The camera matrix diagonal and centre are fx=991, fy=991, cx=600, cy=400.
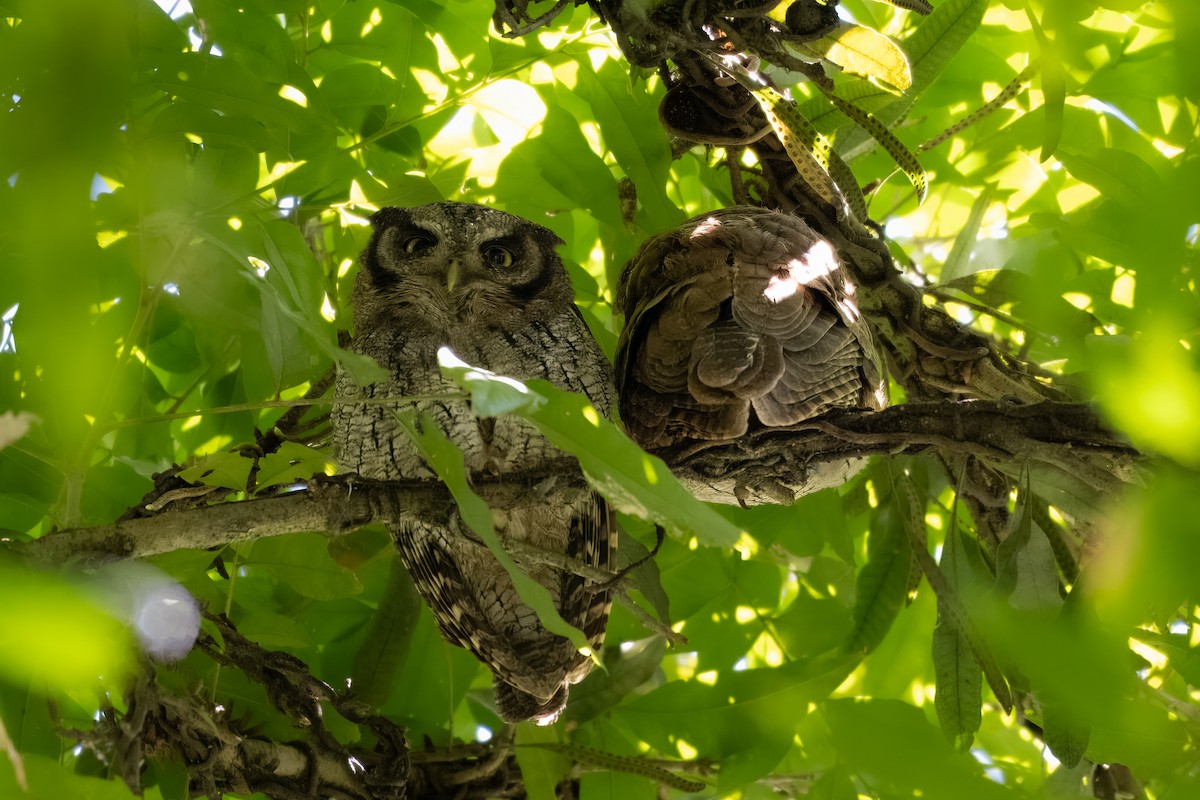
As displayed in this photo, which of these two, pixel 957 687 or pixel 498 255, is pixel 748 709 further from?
pixel 498 255

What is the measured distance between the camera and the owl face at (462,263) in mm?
1816

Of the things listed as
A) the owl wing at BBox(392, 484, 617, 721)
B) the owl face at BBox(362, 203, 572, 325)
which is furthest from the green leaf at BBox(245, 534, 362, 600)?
the owl face at BBox(362, 203, 572, 325)

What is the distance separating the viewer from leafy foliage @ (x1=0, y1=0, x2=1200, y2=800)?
78 centimetres

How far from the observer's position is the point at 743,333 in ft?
4.85

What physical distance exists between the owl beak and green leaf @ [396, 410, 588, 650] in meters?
0.70

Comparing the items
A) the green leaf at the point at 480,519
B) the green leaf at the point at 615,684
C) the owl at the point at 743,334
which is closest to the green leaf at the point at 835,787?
the green leaf at the point at 615,684

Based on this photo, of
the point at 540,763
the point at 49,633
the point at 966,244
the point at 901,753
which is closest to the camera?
the point at 49,633

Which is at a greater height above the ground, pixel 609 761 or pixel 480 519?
pixel 480 519

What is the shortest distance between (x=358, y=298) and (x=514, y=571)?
1010mm

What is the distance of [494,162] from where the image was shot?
6.04 feet

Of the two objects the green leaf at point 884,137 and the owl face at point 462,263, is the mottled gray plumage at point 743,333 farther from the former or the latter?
the owl face at point 462,263

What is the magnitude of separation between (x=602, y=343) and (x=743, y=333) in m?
0.53

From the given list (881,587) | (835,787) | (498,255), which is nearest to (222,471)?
(498,255)

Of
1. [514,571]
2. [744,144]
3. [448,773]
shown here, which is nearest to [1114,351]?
[514,571]
